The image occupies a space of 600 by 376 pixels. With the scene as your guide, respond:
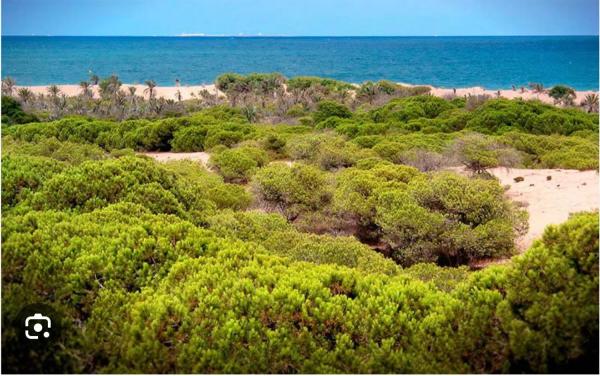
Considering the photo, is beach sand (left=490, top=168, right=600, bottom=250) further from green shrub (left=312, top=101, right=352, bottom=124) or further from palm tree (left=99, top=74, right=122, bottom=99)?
palm tree (left=99, top=74, right=122, bottom=99)

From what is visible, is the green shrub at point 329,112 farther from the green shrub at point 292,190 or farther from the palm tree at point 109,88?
the palm tree at point 109,88

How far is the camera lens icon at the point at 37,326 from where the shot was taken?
11.7ft

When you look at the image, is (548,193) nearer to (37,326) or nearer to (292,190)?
(292,190)

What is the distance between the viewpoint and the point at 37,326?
142 inches

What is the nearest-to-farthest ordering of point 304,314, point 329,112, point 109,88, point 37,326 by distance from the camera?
point 37,326
point 304,314
point 329,112
point 109,88

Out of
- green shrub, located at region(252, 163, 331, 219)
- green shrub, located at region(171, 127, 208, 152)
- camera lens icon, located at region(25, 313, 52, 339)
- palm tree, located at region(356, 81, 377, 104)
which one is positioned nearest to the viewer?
camera lens icon, located at region(25, 313, 52, 339)

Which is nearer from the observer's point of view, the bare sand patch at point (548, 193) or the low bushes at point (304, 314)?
the low bushes at point (304, 314)

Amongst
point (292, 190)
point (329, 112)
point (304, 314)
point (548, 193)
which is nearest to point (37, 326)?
point (304, 314)

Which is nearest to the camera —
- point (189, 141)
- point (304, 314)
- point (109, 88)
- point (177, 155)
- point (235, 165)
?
point (304, 314)

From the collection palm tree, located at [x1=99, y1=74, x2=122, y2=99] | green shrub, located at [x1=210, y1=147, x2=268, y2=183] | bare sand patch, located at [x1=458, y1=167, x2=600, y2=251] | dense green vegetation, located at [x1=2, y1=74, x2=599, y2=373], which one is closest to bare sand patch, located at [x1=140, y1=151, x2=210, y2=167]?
green shrub, located at [x1=210, y1=147, x2=268, y2=183]

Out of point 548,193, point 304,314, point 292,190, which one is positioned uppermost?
point 304,314

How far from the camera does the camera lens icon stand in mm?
3555

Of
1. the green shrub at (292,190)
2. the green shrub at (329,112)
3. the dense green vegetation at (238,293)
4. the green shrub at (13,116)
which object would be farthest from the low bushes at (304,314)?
the green shrub at (13,116)

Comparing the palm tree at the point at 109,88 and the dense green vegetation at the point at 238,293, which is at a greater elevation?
the dense green vegetation at the point at 238,293
